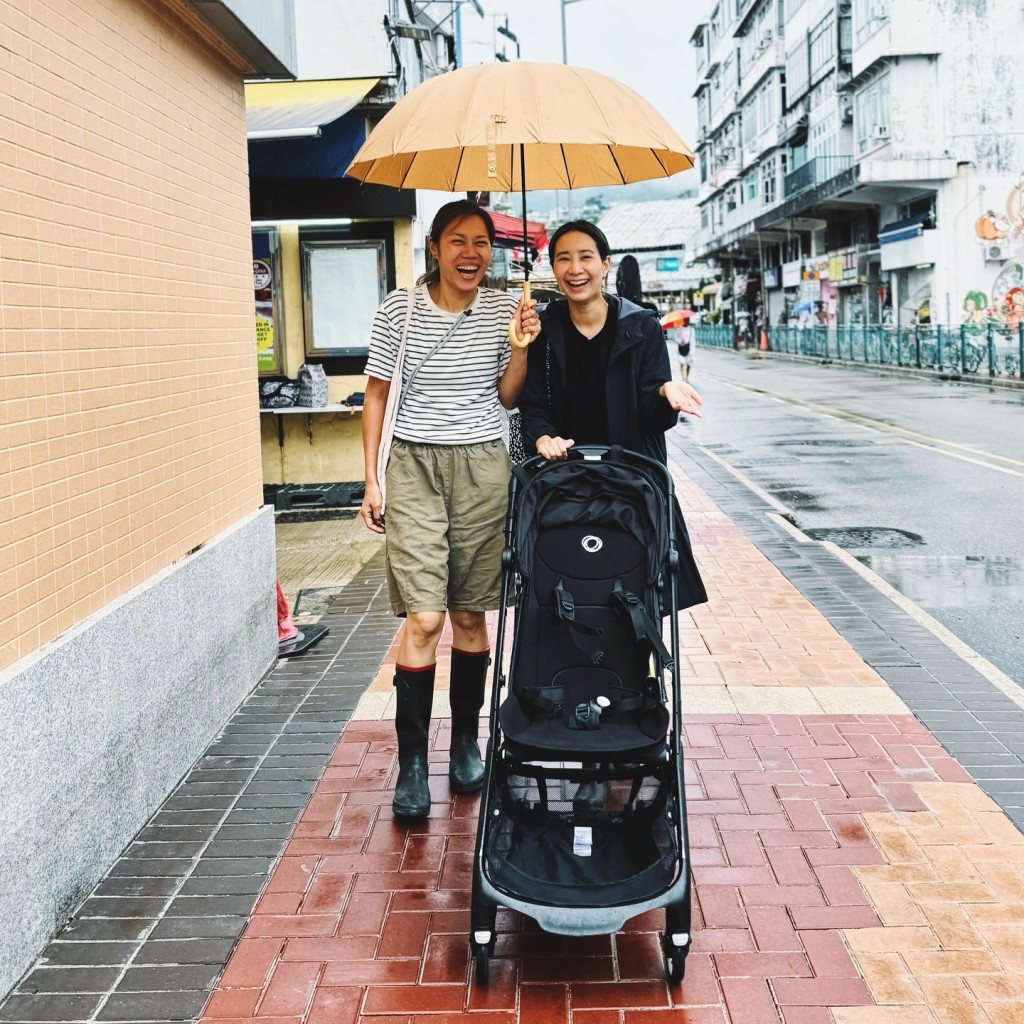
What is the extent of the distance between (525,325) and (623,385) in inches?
15.4

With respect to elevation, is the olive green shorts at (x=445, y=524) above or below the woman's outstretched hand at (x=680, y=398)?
below

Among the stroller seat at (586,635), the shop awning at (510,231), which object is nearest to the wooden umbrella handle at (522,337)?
the stroller seat at (586,635)

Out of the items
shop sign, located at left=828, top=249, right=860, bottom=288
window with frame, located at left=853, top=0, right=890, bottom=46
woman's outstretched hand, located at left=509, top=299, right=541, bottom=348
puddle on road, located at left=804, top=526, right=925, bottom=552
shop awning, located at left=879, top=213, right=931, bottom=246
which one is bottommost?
puddle on road, located at left=804, top=526, right=925, bottom=552

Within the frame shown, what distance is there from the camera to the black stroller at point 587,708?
3.10 m

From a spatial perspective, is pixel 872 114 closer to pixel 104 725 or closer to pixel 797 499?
pixel 797 499

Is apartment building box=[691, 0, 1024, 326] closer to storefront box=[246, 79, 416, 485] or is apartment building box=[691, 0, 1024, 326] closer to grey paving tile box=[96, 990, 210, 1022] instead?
storefront box=[246, 79, 416, 485]

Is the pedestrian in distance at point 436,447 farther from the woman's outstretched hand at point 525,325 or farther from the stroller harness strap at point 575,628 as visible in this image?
the stroller harness strap at point 575,628

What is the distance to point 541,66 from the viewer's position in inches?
151

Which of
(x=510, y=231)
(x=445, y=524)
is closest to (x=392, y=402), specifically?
(x=445, y=524)

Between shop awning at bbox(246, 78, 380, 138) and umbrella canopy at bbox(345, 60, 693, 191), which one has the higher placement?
shop awning at bbox(246, 78, 380, 138)

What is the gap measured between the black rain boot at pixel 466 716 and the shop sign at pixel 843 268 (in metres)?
41.5

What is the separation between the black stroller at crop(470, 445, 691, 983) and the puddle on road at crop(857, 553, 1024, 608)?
4.38 metres

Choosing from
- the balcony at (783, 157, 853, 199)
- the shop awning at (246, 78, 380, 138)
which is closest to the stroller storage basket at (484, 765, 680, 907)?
the shop awning at (246, 78, 380, 138)

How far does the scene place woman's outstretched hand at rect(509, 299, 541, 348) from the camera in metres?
3.80
